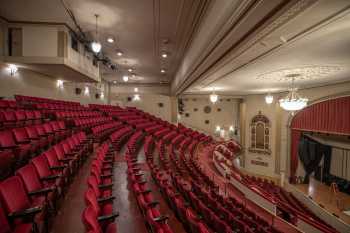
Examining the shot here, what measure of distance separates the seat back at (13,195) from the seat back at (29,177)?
0.23 ft

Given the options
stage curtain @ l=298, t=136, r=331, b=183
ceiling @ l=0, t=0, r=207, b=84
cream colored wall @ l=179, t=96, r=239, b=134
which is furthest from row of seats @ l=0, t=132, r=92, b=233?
cream colored wall @ l=179, t=96, r=239, b=134

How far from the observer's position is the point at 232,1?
1.82 metres

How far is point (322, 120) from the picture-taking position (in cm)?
594

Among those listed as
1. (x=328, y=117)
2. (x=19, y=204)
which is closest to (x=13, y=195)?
(x=19, y=204)

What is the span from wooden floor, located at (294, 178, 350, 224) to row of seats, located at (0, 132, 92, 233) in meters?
6.64

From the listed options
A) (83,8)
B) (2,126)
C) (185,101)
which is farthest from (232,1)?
(185,101)

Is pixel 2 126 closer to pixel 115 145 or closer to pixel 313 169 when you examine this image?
pixel 115 145

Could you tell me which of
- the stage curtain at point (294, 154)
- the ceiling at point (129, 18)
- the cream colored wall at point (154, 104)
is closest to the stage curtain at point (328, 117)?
the stage curtain at point (294, 154)

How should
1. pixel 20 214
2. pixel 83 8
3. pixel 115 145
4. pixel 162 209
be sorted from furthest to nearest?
pixel 115 145 < pixel 83 8 < pixel 162 209 < pixel 20 214

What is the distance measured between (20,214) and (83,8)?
10.5 ft

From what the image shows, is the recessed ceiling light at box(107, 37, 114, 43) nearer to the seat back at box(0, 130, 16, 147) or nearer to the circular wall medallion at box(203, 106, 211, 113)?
the seat back at box(0, 130, 16, 147)

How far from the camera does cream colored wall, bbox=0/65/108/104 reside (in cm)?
467

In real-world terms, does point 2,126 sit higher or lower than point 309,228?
higher

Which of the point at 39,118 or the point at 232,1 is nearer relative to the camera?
the point at 232,1
